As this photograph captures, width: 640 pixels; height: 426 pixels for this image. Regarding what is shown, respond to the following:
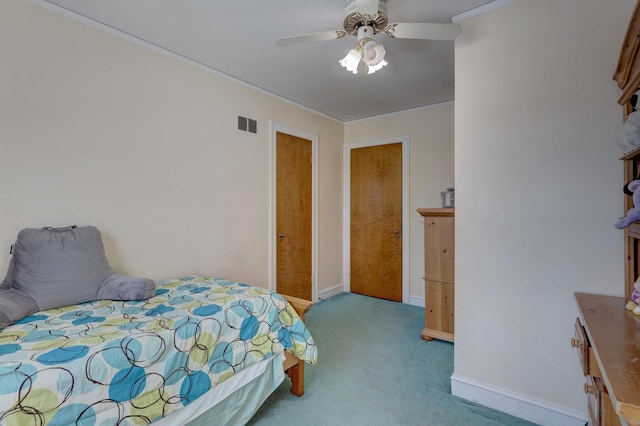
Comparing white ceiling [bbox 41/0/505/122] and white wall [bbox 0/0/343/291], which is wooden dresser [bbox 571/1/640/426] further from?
white wall [bbox 0/0/343/291]

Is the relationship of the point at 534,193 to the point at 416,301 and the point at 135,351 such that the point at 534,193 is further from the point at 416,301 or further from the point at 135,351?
the point at 416,301

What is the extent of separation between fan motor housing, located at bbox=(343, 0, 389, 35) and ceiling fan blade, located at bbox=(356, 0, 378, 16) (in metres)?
0.03

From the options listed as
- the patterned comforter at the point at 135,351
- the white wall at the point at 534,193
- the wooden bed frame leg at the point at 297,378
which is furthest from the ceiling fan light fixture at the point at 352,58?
the wooden bed frame leg at the point at 297,378

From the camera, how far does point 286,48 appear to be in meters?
2.50

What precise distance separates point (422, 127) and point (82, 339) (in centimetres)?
389

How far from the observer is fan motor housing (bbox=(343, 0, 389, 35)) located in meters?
1.74

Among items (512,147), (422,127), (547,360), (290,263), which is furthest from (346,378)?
(422,127)

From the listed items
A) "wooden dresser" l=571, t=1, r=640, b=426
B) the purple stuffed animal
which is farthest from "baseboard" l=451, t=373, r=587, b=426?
the purple stuffed animal

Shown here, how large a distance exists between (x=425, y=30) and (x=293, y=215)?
2523 mm

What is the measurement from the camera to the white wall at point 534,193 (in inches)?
63.4

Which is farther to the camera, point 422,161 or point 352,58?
point 422,161

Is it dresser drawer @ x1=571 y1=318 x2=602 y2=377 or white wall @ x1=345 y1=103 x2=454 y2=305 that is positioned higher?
white wall @ x1=345 y1=103 x2=454 y2=305

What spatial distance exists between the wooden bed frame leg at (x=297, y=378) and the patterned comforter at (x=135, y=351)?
18 centimetres

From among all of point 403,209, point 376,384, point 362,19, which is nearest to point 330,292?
point 403,209
